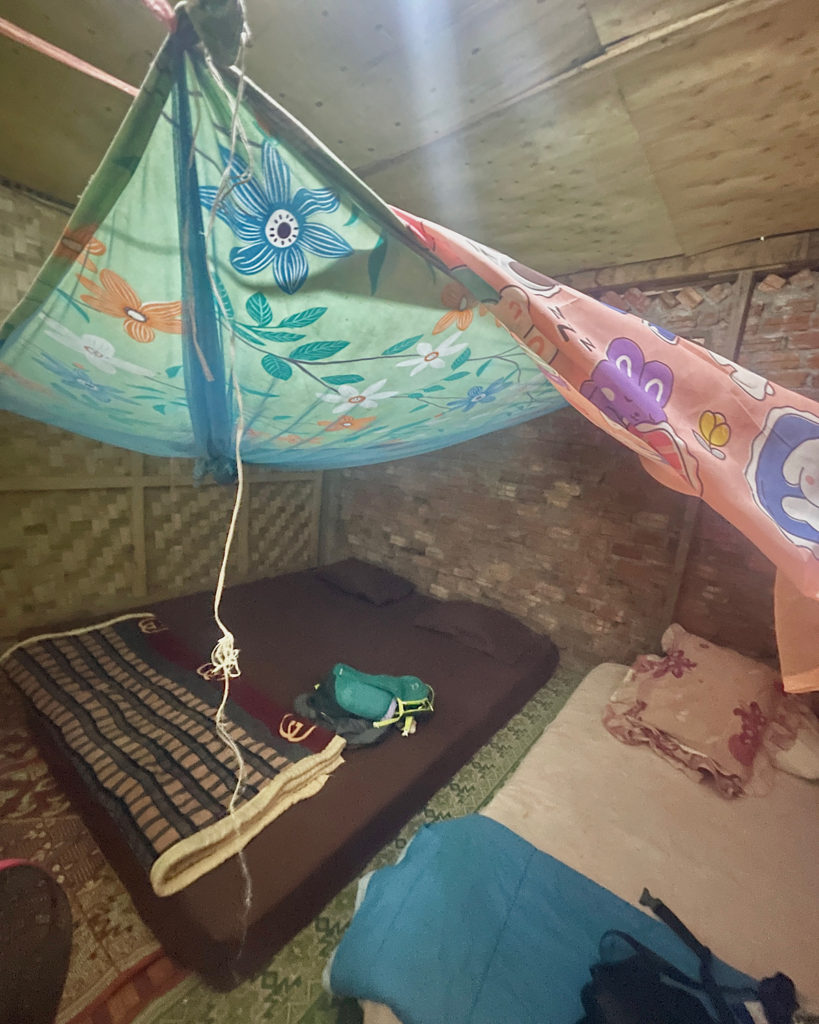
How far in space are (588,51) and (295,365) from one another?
40.9 inches

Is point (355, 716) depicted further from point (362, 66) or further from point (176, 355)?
point (362, 66)

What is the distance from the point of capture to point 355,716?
6.00ft

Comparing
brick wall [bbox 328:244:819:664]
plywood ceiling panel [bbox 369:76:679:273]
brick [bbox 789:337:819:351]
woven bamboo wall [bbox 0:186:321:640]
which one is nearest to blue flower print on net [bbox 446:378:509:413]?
plywood ceiling panel [bbox 369:76:679:273]

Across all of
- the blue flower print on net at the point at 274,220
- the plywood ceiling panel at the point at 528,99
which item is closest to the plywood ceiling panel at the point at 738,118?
A: the plywood ceiling panel at the point at 528,99

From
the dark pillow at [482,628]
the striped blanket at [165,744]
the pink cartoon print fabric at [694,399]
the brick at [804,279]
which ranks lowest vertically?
the striped blanket at [165,744]

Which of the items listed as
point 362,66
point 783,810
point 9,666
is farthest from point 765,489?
point 9,666

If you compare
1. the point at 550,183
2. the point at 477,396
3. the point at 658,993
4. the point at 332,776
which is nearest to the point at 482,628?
the point at 332,776

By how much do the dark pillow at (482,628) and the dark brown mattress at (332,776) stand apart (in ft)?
0.14

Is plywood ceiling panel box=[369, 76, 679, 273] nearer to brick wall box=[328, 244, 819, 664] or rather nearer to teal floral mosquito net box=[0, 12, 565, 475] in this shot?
brick wall box=[328, 244, 819, 664]

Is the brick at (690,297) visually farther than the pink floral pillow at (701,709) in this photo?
Yes

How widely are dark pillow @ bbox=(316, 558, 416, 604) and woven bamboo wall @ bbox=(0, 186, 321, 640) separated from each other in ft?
2.02

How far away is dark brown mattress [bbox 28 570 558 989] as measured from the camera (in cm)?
117

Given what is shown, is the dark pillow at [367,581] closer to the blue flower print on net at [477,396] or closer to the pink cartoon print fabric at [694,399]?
the blue flower print on net at [477,396]

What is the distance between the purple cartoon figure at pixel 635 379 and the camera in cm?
93
